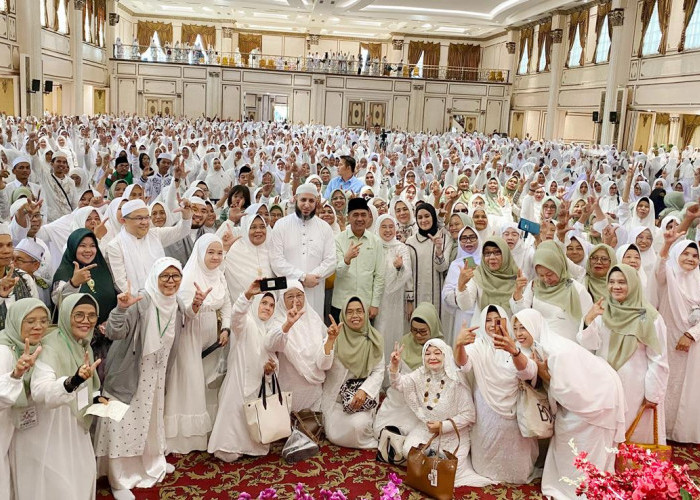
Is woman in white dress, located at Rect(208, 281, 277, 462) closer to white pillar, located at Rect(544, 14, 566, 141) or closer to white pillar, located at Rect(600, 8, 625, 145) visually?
white pillar, located at Rect(600, 8, 625, 145)

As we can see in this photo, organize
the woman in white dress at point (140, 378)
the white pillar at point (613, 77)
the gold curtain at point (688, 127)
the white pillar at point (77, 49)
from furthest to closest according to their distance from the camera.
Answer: the white pillar at point (77, 49) < the white pillar at point (613, 77) < the gold curtain at point (688, 127) < the woman in white dress at point (140, 378)

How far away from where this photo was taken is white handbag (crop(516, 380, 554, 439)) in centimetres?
341

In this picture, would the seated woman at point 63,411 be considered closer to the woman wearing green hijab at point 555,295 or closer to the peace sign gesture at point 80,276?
the peace sign gesture at point 80,276

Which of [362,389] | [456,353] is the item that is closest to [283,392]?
[362,389]

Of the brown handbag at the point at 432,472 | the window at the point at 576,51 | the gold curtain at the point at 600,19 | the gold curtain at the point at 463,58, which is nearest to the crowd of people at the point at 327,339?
the brown handbag at the point at 432,472

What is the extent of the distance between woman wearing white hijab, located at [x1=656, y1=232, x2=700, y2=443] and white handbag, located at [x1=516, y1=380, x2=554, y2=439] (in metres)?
1.16

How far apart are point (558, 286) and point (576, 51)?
19241mm

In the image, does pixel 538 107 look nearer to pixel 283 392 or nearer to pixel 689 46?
pixel 689 46

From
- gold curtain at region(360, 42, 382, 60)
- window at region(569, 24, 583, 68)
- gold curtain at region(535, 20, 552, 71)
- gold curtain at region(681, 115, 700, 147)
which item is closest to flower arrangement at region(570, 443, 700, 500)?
gold curtain at region(681, 115, 700, 147)

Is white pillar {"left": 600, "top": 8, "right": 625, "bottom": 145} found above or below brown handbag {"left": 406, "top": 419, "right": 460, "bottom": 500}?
above

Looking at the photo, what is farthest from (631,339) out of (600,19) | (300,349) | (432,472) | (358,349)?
(600,19)

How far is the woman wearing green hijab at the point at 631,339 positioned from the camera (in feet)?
11.4

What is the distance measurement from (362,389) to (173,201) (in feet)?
10.6

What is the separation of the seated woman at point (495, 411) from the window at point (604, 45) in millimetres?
17419
